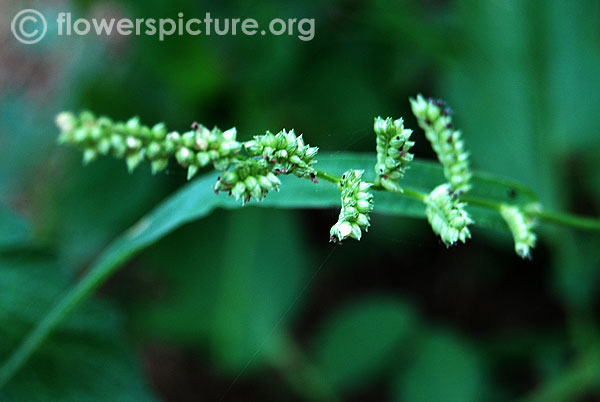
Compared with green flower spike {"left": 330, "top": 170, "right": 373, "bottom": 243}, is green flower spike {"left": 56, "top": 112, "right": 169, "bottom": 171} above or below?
below

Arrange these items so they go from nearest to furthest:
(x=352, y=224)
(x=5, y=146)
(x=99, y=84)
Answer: (x=352, y=224) < (x=99, y=84) < (x=5, y=146)

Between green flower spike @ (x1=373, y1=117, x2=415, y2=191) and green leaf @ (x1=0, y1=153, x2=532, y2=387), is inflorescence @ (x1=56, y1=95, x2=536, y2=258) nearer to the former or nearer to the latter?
green flower spike @ (x1=373, y1=117, x2=415, y2=191)

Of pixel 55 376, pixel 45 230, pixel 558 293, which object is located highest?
pixel 558 293

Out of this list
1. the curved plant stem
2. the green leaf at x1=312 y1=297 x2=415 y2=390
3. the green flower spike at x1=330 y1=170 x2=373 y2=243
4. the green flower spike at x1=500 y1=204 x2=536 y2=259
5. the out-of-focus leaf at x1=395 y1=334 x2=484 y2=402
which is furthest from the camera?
the green leaf at x1=312 y1=297 x2=415 y2=390

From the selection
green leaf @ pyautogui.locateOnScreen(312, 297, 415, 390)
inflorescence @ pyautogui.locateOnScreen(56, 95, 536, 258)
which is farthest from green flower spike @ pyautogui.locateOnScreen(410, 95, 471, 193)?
green leaf @ pyautogui.locateOnScreen(312, 297, 415, 390)

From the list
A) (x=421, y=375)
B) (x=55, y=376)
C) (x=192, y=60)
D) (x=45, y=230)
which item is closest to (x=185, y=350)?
(x=45, y=230)

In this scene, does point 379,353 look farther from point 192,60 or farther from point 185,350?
point 192,60
